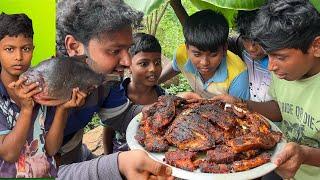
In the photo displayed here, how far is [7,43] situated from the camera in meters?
1.32

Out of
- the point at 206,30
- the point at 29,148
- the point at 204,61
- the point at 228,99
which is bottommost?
the point at 29,148

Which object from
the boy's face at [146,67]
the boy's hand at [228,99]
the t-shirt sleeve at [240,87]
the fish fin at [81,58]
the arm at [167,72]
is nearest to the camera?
the fish fin at [81,58]

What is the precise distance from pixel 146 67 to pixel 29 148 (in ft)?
2.43

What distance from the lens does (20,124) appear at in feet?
4.28

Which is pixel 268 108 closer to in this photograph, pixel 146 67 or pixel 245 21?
pixel 245 21

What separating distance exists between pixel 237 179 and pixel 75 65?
644mm

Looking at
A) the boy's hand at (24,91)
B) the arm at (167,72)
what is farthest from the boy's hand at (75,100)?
the arm at (167,72)

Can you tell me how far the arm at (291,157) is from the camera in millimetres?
1327

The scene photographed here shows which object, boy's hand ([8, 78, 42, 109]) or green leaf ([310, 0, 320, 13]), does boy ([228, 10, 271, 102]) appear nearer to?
green leaf ([310, 0, 320, 13])

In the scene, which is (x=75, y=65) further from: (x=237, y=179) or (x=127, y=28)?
(x=237, y=179)

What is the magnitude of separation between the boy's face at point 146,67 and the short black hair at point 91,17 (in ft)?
1.48

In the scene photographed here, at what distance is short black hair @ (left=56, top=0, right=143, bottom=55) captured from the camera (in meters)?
1.47

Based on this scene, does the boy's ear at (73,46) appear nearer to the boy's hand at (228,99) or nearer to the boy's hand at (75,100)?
the boy's hand at (75,100)

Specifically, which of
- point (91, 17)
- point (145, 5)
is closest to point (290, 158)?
point (145, 5)
